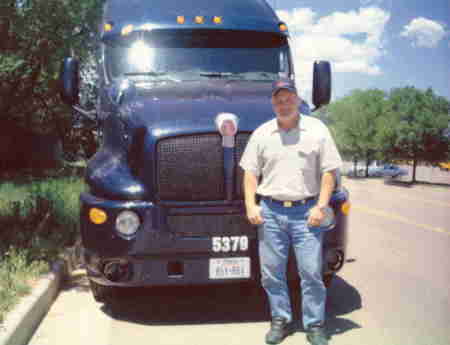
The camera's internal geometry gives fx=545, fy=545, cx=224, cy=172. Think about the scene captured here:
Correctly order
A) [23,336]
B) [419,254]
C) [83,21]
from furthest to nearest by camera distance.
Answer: [83,21] → [419,254] → [23,336]

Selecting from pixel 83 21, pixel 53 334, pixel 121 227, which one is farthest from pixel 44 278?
pixel 83 21

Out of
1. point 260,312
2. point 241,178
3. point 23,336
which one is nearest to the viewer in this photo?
point 23,336

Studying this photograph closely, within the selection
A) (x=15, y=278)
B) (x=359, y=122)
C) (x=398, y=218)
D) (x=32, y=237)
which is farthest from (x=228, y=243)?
(x=359, y=122)

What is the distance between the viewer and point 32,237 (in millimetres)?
6797

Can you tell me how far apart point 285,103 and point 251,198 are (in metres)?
0.78

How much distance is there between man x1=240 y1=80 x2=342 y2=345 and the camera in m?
4.21

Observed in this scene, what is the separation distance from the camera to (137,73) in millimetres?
5820

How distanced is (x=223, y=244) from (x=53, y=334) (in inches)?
65.1

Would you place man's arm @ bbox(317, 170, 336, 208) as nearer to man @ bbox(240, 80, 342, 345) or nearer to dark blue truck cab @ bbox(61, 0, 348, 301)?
man @ bbox(240, 80, 342, 345)

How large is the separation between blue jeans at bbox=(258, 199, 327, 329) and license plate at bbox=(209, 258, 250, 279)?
0.18m

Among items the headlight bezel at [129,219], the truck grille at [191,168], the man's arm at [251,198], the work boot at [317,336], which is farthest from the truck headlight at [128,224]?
the work boot at [317,336]

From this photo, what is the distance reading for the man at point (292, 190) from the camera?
13.8ft

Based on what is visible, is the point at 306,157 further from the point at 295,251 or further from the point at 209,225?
the point at 209,225

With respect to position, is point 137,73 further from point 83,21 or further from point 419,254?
point 83,21
